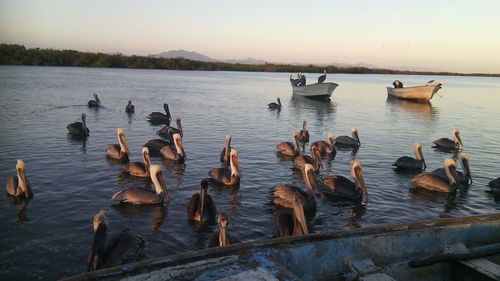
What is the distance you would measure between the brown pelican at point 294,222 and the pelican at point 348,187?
2596mm

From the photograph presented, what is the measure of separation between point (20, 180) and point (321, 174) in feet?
24.0

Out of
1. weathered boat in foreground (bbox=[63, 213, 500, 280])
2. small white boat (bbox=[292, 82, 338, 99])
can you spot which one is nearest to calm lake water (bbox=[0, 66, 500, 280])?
weathered boat in foreground (bbox=[63, 213, 500, 280])

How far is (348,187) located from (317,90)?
24429 millimetres

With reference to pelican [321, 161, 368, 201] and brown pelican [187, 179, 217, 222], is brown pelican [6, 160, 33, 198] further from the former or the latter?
pelican [321, 161, 368, 201]

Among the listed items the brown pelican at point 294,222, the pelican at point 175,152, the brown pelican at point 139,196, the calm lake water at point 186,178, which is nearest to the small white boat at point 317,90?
the calm lake water at point 186,178

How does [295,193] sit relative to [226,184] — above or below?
above

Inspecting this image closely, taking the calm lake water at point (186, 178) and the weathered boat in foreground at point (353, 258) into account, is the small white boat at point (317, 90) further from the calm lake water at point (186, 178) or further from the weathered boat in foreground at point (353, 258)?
the weathered boat in foreground at point (353, 258)

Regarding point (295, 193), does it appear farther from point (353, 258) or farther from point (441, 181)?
point (353, 258)

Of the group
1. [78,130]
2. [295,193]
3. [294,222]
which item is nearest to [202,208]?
[294,222]

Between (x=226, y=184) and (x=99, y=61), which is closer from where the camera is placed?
(x=226, y=184)

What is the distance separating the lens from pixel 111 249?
18.9 ft

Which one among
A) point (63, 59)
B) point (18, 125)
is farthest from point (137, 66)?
point (18, 125)

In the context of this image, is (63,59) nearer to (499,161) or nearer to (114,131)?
(114,131)

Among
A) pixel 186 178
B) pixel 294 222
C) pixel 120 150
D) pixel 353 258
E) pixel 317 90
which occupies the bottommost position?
pixel 186 178
